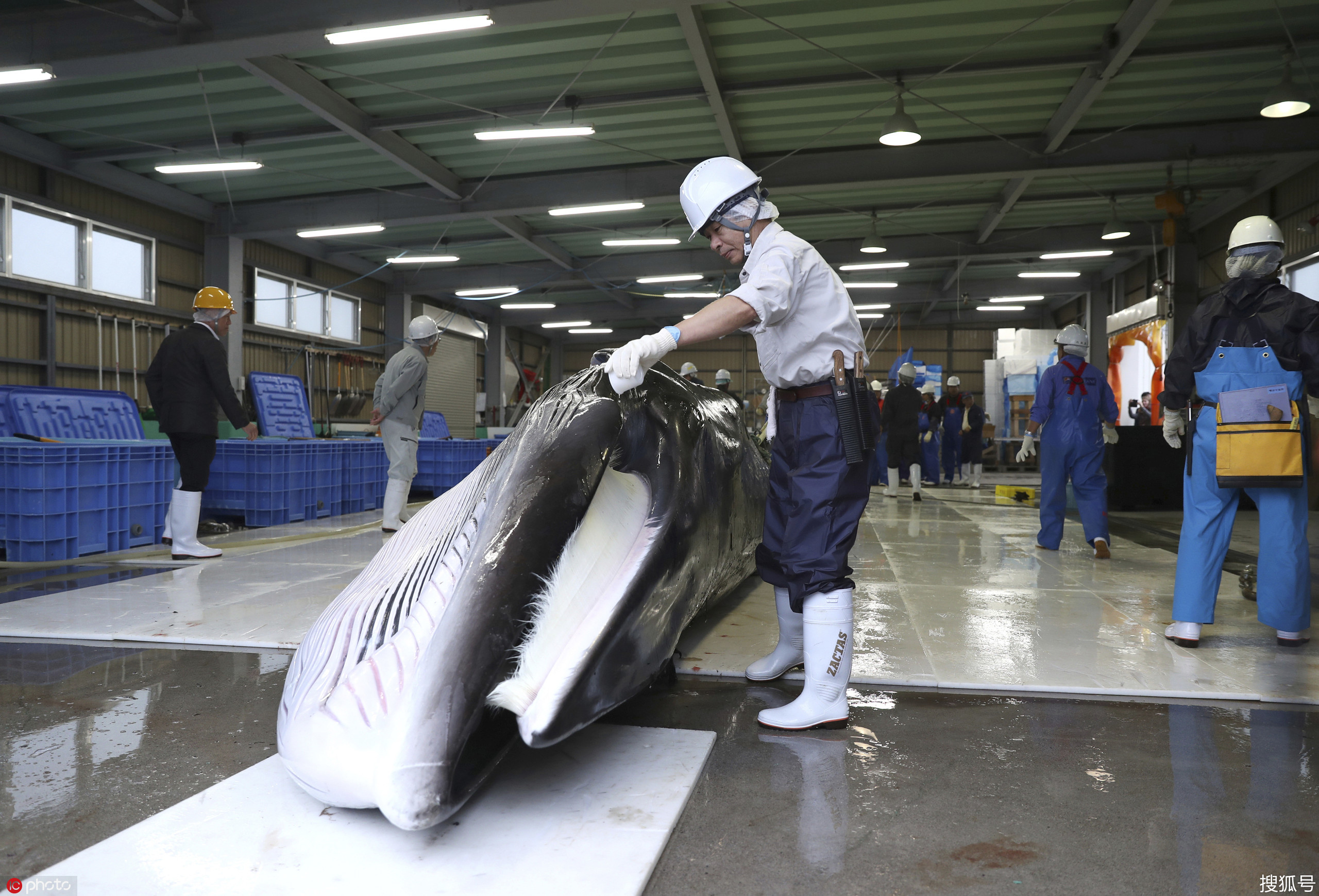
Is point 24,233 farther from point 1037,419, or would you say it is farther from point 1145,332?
point 1145,332

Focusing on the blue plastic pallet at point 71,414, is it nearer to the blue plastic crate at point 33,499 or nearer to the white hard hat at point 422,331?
the blue plastic crate at point 33,499

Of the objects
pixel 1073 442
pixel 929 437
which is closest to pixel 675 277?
pixel 929 437

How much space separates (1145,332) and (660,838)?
18.5 m

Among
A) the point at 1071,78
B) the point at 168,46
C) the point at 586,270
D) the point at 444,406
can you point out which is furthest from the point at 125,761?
the point at 444,406

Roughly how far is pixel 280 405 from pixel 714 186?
1010cm

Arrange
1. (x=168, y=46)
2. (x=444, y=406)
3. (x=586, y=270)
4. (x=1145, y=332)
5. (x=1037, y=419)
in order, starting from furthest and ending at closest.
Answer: (x=444, y=406) → (x=586, y=270) → (x=1145, y=332) → (x=168, y=46) → (x=1037, y=419)

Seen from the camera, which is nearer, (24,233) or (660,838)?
(660,838)

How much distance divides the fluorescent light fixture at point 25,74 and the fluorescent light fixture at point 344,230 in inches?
229

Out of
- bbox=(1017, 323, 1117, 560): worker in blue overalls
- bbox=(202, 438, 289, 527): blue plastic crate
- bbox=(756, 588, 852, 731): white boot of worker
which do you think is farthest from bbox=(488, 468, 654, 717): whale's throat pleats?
bbox=(202, 438, 289, 527): blue plastic crate

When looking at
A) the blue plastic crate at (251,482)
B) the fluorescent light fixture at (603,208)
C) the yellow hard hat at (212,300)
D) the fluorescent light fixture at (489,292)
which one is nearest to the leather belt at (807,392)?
the yellow hard hat at (212,300)

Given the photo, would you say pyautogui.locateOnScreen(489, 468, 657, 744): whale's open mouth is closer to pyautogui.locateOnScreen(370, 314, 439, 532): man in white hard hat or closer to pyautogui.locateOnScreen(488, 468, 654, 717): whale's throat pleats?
pyautogui.locateOnScreen(488, 468, 654, 717): whale's throat pleats

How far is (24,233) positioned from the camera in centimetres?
1186

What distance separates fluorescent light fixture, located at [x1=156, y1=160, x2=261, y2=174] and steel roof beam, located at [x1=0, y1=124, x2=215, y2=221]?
937 mm

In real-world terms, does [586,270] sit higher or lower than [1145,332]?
higher
